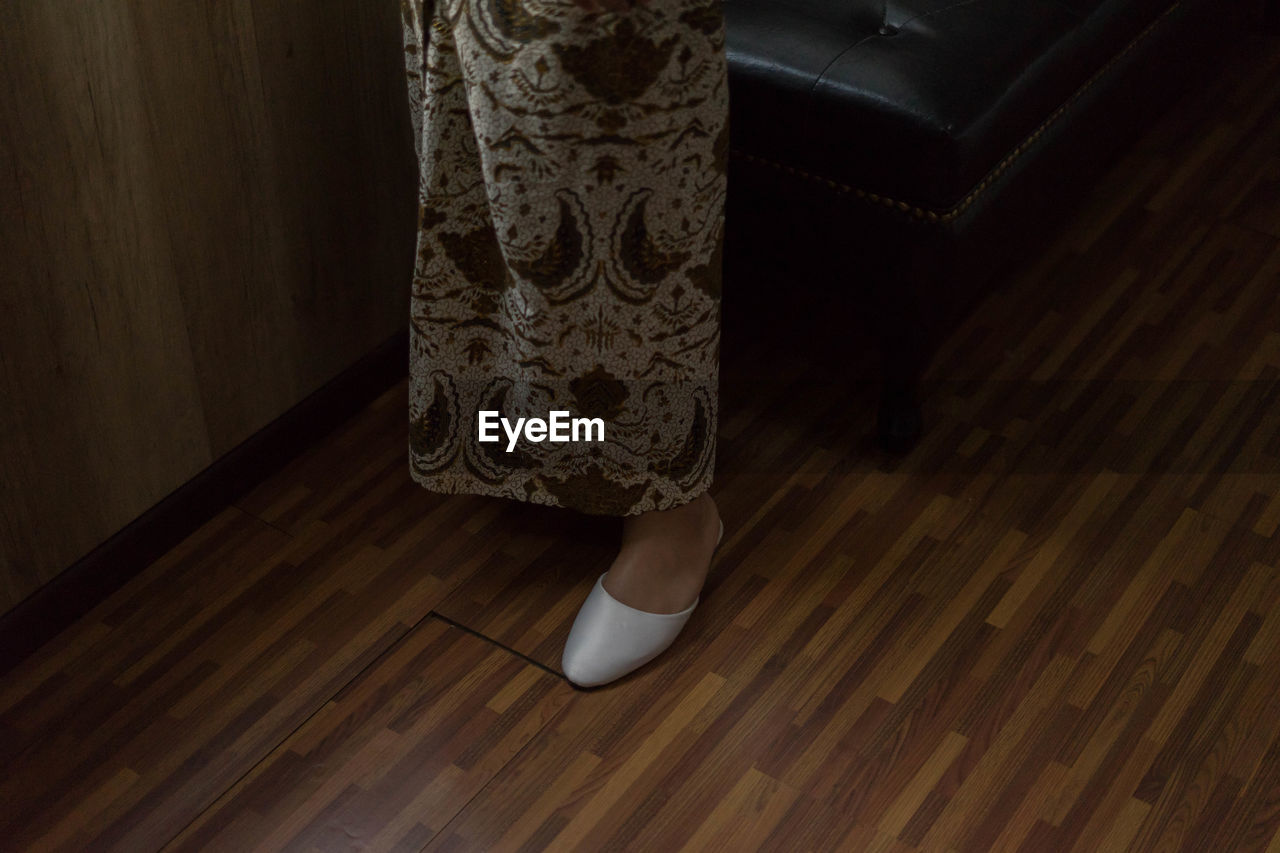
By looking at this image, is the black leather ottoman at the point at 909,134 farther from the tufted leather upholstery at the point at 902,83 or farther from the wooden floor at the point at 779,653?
the wooden floor at the point at 779,653

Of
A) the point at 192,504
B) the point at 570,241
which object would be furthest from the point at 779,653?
the point at 192,504

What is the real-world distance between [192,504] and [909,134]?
80cm

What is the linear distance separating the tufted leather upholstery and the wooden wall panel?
39 cm

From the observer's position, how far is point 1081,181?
1.49 m

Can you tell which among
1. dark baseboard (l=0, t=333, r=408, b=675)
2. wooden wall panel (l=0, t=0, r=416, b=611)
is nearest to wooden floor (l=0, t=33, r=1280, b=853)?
dark baseboard (l=0, t=333, r=408, b=675)

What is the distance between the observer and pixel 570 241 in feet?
3.44

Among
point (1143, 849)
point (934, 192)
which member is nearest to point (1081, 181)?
point (934, 192)

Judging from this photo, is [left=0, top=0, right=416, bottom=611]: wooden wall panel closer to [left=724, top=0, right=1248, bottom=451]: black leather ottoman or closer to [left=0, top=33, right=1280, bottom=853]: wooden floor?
[left=0, top=33, right=1280, bottom=853]: wooden floor

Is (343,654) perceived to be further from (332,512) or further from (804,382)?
(804,382)

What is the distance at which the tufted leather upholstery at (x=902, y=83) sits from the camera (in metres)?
1.23

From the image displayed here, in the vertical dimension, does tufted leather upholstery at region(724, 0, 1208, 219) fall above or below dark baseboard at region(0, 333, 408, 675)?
above

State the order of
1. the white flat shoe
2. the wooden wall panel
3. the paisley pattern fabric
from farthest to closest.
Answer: the white flat shoe < the wooden wall panel < the paisley pattern fabric

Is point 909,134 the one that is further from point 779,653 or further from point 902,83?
point 779,653

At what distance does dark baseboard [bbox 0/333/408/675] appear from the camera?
1.24 meters
